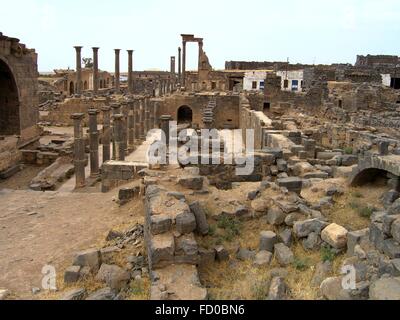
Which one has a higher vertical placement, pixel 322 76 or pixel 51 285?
pixel 322 76

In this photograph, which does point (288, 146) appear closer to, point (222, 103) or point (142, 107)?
point (142, 107)

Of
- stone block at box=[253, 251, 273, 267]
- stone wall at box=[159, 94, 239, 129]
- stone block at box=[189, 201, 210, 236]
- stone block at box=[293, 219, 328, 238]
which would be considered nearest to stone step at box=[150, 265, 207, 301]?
stone block at box=[253, 251, 273, 267]

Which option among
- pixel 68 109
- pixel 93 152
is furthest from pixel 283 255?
pixel 68 109

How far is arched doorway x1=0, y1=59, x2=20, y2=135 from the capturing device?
74.1ft

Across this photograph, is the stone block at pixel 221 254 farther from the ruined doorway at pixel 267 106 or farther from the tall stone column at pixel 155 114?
the ruined doorway at pixel 267 106

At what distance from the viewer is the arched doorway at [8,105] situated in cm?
2259

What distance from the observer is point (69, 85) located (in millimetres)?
52844

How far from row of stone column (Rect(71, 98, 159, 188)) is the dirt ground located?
3.82 m

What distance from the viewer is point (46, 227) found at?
34.1ft

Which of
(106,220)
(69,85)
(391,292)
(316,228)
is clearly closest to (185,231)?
(316,228)

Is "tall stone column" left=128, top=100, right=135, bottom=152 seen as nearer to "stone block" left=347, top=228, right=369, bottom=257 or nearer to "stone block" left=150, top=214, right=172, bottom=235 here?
"stone block" left=150, top=214, right=172, bottom=235

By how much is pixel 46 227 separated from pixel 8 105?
48.2ft

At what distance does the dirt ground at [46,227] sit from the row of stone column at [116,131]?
3.82 m
